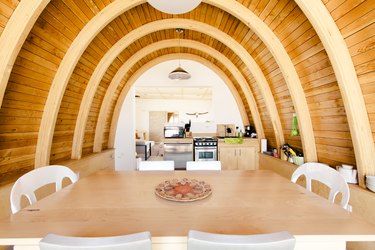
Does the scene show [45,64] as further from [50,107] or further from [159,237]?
[159,237]

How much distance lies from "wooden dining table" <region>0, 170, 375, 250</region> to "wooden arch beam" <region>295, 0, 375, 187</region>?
0.93 metres

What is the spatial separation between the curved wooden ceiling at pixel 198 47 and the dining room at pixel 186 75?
0.01 metres

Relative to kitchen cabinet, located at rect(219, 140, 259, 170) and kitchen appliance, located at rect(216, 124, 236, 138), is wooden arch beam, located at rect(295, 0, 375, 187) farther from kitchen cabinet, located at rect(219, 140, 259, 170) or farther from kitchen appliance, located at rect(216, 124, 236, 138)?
kitchen appliance, located at rect(216, 124, 236, 138)

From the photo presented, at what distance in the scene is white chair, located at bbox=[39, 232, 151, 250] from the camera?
2.54ft

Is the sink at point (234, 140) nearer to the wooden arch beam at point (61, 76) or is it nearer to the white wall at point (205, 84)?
the white wall at point (205, 84)

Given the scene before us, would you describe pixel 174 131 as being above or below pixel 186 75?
below

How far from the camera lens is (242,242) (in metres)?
0.80

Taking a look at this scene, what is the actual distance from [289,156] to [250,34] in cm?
215

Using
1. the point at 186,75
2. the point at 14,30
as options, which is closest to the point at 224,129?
the point at 186,75

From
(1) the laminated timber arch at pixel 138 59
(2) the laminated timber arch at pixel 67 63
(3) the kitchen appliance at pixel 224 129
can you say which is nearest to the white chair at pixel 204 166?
(2) the laminated timber arch at pixel 67 63

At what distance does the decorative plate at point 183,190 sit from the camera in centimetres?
146

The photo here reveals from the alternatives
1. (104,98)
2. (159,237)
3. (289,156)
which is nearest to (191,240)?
(159,237)

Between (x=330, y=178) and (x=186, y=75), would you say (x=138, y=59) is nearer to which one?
(x=186, y=75)

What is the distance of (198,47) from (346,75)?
317 cm
